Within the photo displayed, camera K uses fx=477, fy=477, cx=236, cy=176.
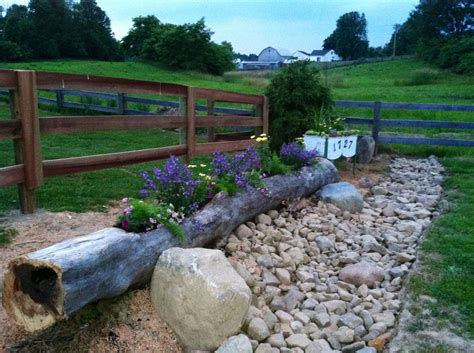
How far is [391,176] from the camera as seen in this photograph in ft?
27.0

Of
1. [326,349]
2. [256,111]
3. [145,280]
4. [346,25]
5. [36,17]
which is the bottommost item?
[326,349]

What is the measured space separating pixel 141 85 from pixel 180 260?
3.15 meters

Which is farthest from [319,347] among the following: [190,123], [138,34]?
[138,34]

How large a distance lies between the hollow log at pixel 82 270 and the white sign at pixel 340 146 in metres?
3.61

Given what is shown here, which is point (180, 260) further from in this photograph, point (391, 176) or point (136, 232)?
point (391, 176)

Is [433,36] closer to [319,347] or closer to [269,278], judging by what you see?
[269,278]

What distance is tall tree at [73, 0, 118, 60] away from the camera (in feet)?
160

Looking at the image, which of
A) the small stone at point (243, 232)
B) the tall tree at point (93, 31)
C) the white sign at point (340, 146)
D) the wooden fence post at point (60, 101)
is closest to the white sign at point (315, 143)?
the white sign at point (340, 146)

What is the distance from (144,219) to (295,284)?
1529 mm

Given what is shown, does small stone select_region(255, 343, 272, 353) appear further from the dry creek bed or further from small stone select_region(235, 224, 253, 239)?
small stone select_region(235, 224, 253, 239)

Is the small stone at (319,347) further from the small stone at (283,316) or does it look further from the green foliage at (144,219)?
the green foliage at (144,219)

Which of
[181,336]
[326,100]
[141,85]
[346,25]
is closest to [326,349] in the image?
[181,336]

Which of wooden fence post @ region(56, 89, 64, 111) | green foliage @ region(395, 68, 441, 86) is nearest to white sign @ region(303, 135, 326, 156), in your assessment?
wooden fence post @ region(56, 89, 64, 111)

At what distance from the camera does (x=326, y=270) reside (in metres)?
4.56
